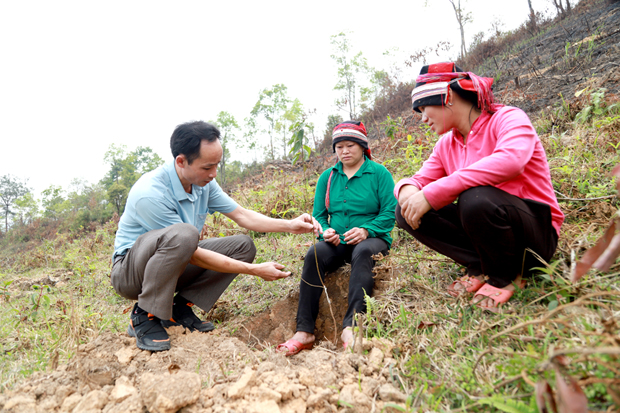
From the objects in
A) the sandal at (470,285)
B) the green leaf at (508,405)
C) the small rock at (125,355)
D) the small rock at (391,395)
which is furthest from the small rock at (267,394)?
the sandal at (470,285)

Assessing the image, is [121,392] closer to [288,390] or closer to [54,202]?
[288,390]

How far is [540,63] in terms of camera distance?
6754 millimetres

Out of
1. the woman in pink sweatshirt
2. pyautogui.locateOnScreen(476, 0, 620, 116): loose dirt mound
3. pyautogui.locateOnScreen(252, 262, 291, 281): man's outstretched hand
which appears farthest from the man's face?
pyautogui.locateOnScreen(476, 0, 620, 116): loose dirt mound

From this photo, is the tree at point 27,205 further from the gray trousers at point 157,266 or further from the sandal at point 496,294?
the sandal at point 496,294

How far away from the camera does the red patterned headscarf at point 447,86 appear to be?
187 cm

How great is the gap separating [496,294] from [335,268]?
1316mm

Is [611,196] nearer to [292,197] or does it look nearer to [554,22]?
[292,197]

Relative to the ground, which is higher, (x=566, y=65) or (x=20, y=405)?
(x=566, y=65)

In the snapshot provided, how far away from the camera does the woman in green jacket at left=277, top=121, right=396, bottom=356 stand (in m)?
2.44

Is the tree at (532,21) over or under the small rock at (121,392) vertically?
over

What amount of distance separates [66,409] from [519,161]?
2288mm

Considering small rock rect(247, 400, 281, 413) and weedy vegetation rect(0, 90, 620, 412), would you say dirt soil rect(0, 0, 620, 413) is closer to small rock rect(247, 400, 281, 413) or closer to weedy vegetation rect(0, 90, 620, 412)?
small rock rect(247, 400, 281, 413)

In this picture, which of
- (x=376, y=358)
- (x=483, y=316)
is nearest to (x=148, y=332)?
(x=376, y=358)

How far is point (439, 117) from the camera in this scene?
1957 millimetres
